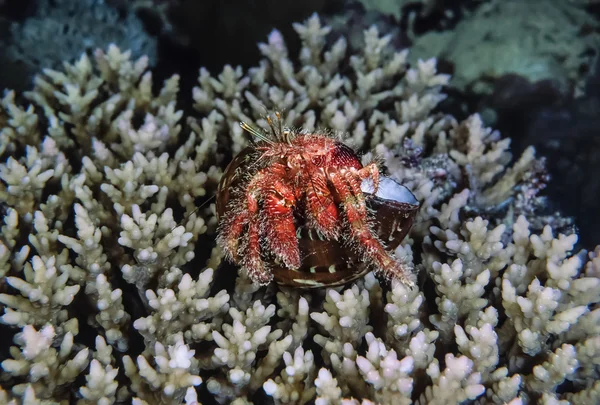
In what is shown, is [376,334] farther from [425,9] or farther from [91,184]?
[425,9]

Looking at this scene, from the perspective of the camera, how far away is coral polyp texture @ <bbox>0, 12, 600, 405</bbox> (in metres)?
2.19

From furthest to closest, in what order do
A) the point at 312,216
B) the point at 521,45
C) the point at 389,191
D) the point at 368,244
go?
the point at 521,45 → the point at 389,191 → the point at 312,216 → the point at 368,244

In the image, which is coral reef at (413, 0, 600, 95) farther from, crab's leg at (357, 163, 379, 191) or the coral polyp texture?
crab's leg at (357, 163, 379, 191)

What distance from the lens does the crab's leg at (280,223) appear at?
2189 mm

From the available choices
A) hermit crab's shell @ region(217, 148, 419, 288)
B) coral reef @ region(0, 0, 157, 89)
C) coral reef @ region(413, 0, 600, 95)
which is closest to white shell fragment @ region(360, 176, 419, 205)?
hermit crab's shell @ region(217, 148, 419, 288)

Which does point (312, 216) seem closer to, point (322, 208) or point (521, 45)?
point (322, 208)

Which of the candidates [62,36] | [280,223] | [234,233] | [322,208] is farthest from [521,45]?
[62,36]

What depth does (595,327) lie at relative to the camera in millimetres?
2328

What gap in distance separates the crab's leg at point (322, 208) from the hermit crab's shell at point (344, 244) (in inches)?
2.9

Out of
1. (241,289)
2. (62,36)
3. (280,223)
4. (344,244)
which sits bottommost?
(241,289)

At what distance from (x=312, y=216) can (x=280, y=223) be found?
167 millimetres

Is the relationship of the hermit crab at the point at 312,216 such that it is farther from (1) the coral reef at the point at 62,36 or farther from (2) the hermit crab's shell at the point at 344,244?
(1) the coral reef at the point at 62,36

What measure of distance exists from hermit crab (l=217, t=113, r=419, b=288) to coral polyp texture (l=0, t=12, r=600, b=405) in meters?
0.19

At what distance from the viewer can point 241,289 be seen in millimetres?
2586
